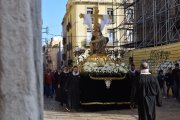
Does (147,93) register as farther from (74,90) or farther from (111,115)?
(74,90)

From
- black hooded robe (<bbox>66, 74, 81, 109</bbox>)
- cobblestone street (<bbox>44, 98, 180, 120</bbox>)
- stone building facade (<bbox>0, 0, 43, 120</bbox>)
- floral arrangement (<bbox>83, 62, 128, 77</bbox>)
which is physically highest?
stone building facade (<bbox>0, 0, 43, 120</bbox>)

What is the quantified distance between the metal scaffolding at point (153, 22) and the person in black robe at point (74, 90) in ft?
36.5

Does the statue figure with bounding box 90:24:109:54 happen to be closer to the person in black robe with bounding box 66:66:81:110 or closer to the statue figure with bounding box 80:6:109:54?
the statue figure with bounding box 80:6:109:54

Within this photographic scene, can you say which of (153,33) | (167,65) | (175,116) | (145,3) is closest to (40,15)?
(175,116)

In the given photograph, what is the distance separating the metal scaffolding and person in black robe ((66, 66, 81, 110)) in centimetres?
1111

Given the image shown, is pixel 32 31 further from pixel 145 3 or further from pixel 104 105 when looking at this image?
pixel 145 3

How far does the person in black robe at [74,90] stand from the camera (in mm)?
15570

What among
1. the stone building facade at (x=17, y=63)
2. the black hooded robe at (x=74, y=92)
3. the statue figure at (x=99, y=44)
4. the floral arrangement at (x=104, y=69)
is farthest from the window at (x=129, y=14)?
the stone building facade at (x=17, y=63)

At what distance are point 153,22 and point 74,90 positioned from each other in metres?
14.7

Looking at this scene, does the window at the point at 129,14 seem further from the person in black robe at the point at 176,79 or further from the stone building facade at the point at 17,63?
the stone building facade at the point at 17,63

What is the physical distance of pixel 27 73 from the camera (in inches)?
58.9

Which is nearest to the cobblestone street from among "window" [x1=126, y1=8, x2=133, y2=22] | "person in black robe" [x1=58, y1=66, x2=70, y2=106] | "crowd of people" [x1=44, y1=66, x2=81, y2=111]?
"crowd of people" [x1=44, y1=66, x2=81, y2=111]

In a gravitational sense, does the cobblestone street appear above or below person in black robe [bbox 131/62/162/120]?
below

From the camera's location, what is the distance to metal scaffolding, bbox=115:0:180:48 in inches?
1051
